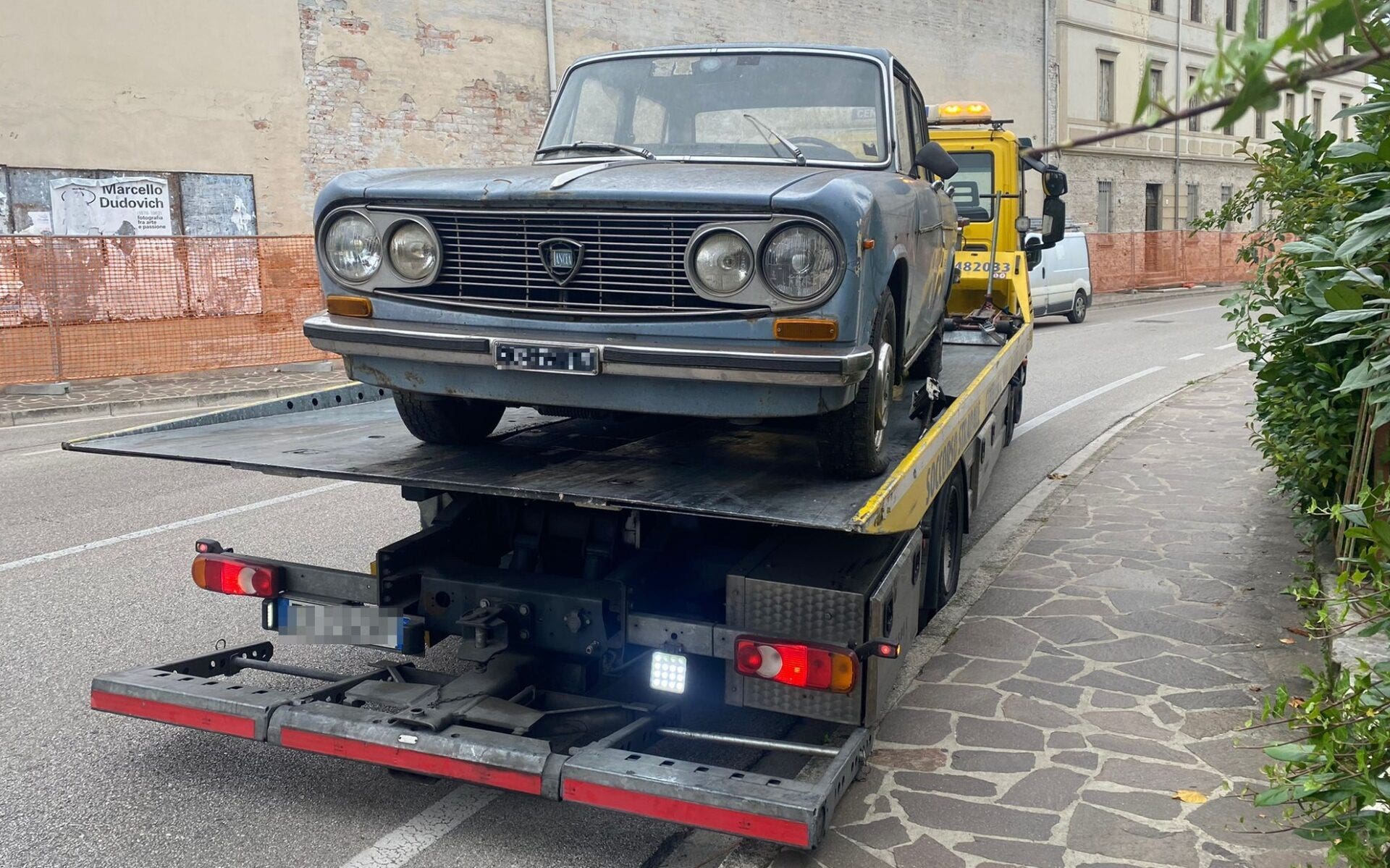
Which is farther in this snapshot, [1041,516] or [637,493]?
[1041,516]

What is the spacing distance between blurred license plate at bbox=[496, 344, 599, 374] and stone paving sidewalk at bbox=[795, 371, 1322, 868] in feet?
5.44

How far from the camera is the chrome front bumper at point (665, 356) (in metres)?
3.77

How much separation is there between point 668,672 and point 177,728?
205 centimetres

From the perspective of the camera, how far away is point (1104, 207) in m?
38.8

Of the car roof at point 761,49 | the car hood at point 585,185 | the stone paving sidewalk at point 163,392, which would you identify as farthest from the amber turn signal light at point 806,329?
the stone paving sidewalk at point 163,392

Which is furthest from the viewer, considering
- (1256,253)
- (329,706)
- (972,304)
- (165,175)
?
(165,175)

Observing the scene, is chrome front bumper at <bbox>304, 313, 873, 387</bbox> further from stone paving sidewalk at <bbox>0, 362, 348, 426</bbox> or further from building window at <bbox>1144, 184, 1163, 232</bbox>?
building window at <bbox>1144, 184, 1163, 232</bbox>

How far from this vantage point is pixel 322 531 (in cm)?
743

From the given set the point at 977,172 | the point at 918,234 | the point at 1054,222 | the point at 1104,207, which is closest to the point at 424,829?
the point at 918,234

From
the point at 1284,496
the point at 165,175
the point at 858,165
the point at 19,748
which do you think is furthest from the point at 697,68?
the point at 165,175

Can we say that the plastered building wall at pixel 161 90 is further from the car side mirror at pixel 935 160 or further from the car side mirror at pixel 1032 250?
the car side mirror at pixel 935 160

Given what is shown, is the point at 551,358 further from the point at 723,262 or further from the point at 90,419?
the point at 90,419

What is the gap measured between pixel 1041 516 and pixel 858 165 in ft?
12.3

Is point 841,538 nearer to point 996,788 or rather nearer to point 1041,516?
point 996,788
